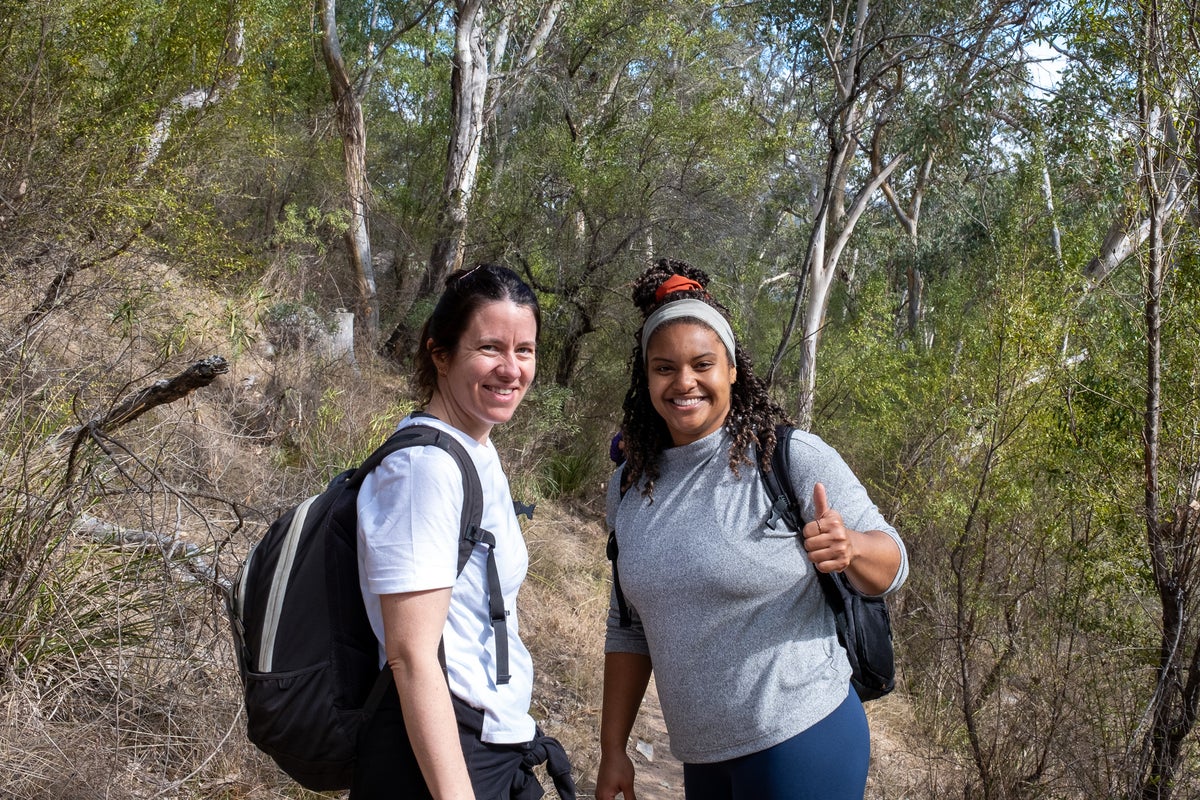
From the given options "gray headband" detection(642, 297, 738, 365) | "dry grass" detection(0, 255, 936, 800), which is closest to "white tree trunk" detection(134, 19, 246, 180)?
"dry grass" detection(0, 255, 936, 800)

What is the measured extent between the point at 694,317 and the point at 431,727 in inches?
38.7

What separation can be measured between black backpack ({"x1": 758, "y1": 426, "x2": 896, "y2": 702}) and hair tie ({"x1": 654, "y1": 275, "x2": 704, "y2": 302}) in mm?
393

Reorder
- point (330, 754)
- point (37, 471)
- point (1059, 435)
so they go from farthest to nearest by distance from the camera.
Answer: point (1059, 435) → point (37, 471) → point (330, 754)

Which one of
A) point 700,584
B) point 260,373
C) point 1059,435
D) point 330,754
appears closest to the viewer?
point 330,754

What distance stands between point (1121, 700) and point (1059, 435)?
1.41 m

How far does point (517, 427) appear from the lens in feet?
29.9

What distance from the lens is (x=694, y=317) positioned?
1.96m

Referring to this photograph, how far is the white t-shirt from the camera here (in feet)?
4.49

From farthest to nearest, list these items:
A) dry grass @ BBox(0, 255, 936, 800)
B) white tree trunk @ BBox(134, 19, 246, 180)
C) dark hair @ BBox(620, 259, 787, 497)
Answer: white tree trunk @ BBox(134, 19, 246, 180) → dry grass @ BBox(0, 255, 936, 800) → dark hair @ BBox(620, 259, 787, 497)

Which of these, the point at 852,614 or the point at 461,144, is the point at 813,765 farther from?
the point at 461,144

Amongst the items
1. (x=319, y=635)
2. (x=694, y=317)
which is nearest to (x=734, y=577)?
(x=694, y=317)

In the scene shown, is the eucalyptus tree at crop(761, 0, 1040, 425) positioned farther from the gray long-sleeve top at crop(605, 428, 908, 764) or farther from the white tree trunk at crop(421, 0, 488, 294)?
the gray long-sleeve top at crop(605, 428, 908, 764)

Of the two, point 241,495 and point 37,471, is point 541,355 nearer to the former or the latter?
point 241,495

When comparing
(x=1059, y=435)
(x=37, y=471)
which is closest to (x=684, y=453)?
(x=37, y=471)
